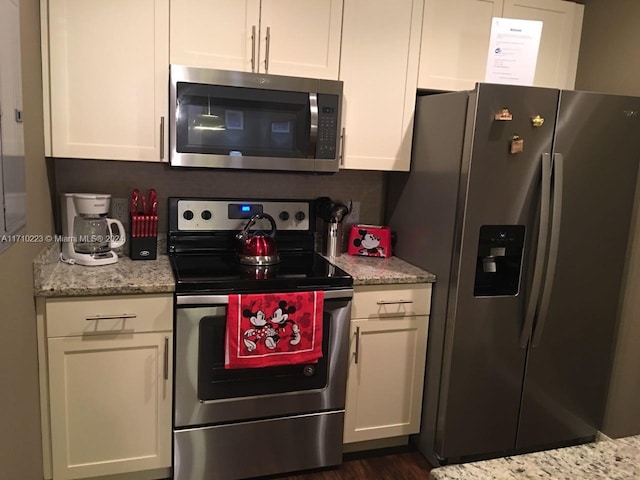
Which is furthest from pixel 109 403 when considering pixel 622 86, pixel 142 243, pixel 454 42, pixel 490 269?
pixel 622 86

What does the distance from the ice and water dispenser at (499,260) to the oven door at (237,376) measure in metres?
0.59

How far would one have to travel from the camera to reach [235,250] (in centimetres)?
262

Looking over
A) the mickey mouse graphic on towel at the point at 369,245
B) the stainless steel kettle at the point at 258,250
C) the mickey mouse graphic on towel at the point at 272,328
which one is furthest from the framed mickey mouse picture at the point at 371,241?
the mickey mouse graphic on towel at the point at 272,328

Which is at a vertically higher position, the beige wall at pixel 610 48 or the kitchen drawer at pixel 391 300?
the beige wall at pixel 610 48

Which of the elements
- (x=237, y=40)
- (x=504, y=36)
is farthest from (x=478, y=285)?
(x=237, y=40)

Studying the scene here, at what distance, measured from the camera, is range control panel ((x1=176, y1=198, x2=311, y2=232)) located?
2.55 metres

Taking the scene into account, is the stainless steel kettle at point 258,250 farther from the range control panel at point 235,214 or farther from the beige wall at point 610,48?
the beige wall at point 610,48

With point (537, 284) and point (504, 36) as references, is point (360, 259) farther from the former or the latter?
point (504, 36)

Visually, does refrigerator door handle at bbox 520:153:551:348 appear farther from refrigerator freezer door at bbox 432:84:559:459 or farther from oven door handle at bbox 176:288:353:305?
oven door handle at bbox 176:288:353:305

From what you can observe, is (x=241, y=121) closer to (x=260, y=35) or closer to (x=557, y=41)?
(x=260, y=35)

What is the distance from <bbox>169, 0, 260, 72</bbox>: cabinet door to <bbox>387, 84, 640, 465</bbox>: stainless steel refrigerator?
0.88m

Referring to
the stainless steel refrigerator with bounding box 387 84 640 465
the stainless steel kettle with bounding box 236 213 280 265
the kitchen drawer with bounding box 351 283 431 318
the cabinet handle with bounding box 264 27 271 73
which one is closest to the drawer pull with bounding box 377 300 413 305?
the kitchen drawer with bounding box 351 283 431 318

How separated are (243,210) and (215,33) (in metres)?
0.84

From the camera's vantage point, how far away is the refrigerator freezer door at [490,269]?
217 centimetres
